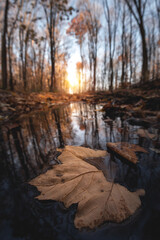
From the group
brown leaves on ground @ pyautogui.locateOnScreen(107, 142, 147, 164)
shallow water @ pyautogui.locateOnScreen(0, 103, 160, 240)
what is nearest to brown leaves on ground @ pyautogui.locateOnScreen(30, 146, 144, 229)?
shallow water @ pyautogui.locateOnScreen(0, 103, 160, 240)

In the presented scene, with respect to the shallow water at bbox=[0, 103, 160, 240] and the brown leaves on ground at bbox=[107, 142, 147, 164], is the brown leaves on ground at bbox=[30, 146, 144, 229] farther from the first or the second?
the brown leaves on ground at bbox=[107, 142, 147, 164]

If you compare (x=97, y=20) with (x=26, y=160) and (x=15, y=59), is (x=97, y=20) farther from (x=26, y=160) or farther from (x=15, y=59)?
(x=26, y=160)

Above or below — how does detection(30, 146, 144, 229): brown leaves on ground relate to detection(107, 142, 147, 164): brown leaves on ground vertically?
below

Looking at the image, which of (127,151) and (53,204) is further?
(127,151)

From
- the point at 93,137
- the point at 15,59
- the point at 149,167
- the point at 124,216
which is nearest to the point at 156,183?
the point at 149,167

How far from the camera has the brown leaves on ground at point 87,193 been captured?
1.03ft

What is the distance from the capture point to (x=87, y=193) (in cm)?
39

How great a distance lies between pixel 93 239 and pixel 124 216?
0.10 metres

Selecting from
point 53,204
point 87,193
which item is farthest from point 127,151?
point 53,204

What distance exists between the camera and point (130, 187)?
1.32 feet

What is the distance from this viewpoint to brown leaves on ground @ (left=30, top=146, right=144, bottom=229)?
0.31 metres

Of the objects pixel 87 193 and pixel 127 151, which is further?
pixel 127 151

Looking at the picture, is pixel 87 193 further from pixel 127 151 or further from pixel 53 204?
pixel 127 151

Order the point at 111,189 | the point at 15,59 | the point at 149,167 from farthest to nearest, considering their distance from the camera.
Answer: the point at 15,59 < the point at 149,167 < the point at 111,189
